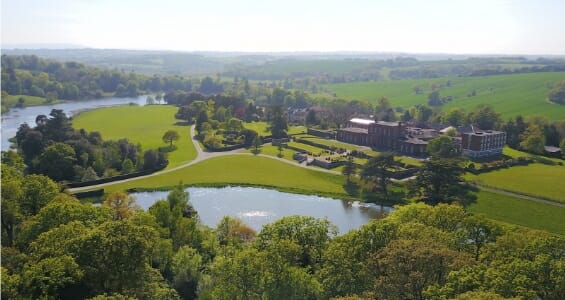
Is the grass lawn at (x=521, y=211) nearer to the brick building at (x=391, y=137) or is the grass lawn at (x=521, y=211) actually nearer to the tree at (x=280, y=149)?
the brick building at (x=391, y=137)

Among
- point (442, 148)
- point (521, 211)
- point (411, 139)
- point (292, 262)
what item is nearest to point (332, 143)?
point (411, 139)

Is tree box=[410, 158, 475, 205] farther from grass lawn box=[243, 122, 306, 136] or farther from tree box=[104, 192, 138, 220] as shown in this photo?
grass lawn box=[243, 122, 306, 136]

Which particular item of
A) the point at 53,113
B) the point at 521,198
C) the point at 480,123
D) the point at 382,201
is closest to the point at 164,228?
the point at 382,201

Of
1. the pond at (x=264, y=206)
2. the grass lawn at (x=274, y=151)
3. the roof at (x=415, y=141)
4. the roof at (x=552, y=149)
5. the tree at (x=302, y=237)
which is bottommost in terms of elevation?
the pond at (x=264, y=206)

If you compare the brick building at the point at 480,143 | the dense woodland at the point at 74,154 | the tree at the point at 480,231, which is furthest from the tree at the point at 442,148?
the dense woodland at the point at 74,154

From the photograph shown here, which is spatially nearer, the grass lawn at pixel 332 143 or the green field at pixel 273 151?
the green field at pixel 273 151

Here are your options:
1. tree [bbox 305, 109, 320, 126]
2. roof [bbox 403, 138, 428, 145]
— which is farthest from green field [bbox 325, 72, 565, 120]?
roof [bbox 403, 138, 428, 145]
